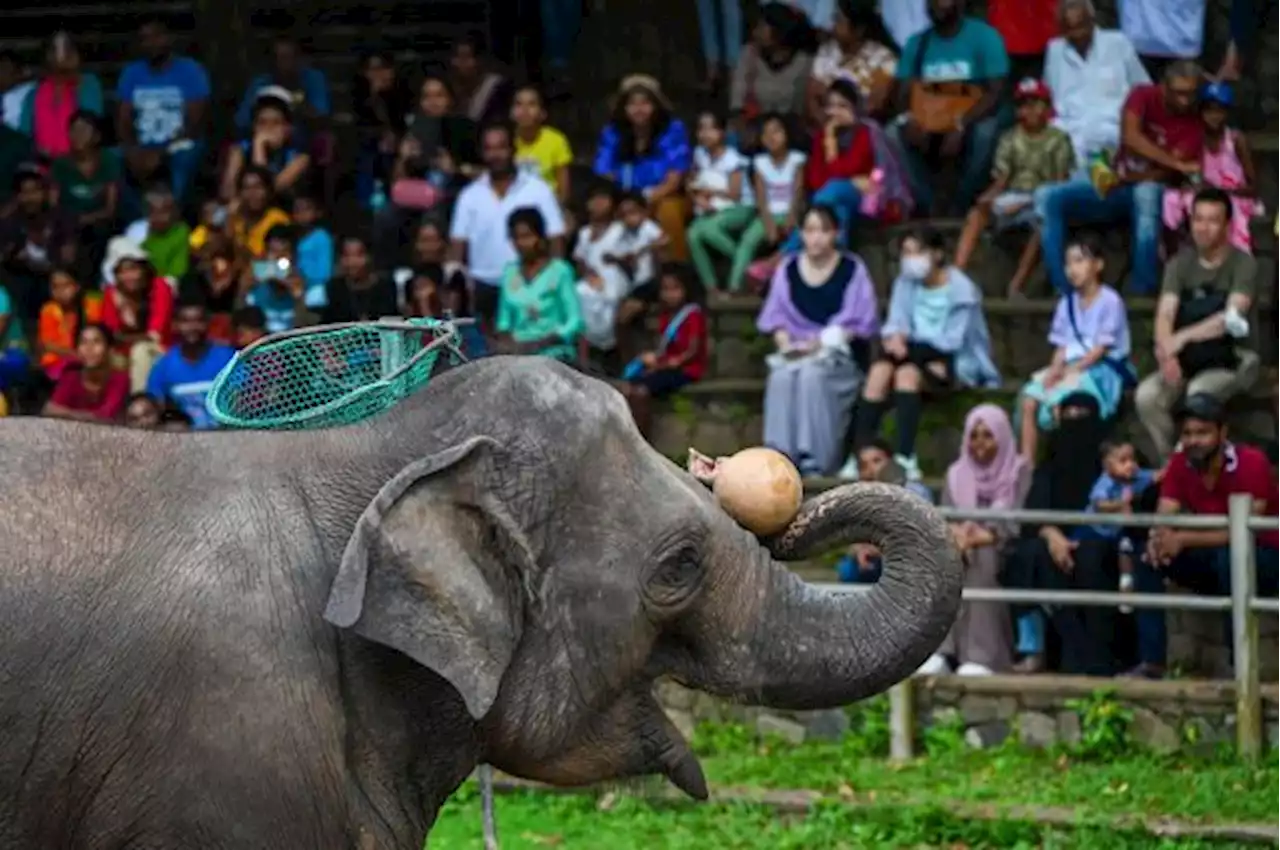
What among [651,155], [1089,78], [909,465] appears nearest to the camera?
[909,465]

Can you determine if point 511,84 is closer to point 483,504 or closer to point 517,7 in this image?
point 517,7

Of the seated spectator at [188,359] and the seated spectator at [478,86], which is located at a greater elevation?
the seated spectator at [478,86]

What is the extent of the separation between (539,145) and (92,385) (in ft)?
8.83

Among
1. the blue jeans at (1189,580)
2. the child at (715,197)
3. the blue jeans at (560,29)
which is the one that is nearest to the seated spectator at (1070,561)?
the blue jeans at (1189,580)

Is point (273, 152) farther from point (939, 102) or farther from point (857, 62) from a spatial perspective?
point (939, 102)

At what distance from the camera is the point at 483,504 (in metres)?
6.23

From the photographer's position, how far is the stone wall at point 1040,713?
1280cm

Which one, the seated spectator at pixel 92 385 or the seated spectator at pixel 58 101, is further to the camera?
the seated spectator at pixel 58 101

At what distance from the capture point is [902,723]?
1309cm

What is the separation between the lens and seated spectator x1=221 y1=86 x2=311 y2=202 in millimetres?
17484

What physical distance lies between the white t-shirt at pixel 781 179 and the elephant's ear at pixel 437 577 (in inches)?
395

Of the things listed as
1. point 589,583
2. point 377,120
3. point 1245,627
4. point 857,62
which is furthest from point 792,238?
point 589,583

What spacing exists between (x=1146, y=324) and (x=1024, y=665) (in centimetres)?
247

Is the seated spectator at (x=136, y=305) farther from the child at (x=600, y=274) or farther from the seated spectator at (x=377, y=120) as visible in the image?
the child at (x=600, y=274)
